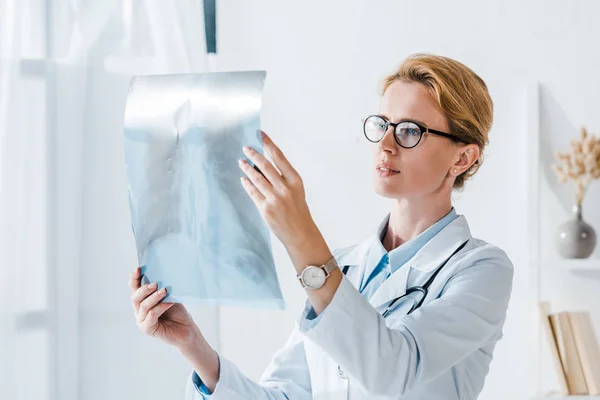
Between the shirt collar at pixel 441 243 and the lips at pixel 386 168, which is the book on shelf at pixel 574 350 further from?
the lips at pixel 386 168

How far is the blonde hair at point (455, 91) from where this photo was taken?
4.51ft

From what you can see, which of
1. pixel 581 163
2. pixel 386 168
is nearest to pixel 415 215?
pixel 386 168

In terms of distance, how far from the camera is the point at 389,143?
4.42ft

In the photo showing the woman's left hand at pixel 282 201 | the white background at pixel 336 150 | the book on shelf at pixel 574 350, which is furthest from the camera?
the book on shelf at pixel 574 350

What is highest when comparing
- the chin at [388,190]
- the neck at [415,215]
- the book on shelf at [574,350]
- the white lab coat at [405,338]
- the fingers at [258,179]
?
the fingers at [258,179]

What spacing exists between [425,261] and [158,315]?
0.47 m

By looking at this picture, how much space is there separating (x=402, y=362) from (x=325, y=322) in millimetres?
125

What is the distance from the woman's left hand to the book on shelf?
148 cm

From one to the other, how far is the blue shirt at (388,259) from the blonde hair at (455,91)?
0.17 metres

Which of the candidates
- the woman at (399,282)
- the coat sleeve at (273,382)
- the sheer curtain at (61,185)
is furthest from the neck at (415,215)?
the sheer curtain at (61,185)

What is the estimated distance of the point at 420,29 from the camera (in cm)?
262

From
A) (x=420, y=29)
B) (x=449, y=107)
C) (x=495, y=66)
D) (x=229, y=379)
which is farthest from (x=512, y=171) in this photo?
(x=229, y=379)

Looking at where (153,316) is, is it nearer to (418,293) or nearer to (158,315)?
(158,315)

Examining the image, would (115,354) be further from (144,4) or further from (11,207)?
(144,4)
